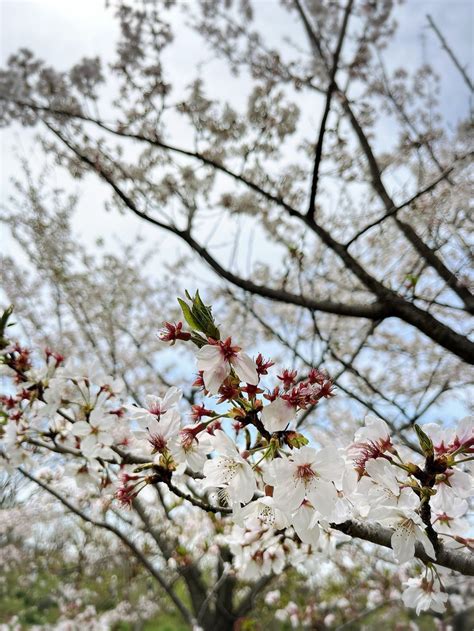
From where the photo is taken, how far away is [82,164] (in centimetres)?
424

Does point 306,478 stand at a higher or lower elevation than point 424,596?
higher

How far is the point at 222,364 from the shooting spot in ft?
3.79

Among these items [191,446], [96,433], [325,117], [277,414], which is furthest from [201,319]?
[325,117]

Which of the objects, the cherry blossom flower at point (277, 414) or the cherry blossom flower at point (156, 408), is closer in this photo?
the cherry blossom flower at point (277, 414)

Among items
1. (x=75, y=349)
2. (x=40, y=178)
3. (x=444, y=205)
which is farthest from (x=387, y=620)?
(x=40, y=178)

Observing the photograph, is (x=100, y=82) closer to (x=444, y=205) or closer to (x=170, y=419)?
(x=444, y=205)

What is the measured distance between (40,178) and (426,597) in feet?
20.7

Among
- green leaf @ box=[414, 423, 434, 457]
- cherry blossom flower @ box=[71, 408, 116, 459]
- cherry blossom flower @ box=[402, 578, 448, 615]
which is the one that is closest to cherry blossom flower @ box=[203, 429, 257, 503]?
green leaf @ box=[414, 423, 434, 457]

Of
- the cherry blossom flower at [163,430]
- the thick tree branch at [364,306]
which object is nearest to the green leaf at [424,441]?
the cherry blossom flower at [163,430]

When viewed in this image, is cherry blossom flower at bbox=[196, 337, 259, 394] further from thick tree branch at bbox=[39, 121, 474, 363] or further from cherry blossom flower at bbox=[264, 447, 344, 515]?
thick tree branch at bbox=[39, 121, 474, 363]

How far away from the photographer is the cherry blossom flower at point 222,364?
114cm

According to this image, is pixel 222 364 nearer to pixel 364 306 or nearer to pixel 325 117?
pixel 364 306

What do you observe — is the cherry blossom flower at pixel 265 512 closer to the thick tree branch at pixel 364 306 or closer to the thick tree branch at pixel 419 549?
the thick tree branch at pixel 419 549

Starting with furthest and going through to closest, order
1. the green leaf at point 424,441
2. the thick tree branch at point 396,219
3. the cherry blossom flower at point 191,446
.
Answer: the thick tree branch at point 396,219 < the cherry blossom flower at point 191,446 < the green leaf at point 424,441
